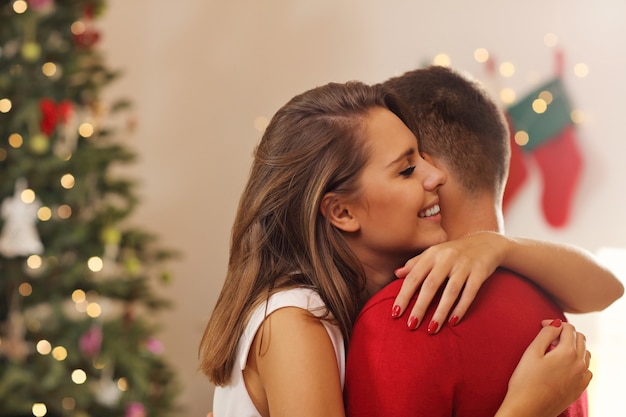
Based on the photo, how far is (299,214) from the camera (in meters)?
1.43

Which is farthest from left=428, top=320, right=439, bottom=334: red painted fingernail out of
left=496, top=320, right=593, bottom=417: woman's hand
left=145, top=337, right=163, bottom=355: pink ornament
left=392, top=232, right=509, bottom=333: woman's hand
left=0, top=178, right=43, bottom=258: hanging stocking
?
left=145, top=337, right=163, bottom=355: pink ornament

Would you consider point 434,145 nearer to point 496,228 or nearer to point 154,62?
point 496,228

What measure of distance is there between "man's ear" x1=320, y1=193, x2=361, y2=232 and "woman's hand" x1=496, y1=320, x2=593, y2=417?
39 centimetres

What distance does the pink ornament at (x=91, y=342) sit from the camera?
11.0ft

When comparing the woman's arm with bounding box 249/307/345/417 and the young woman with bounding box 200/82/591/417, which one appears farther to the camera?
the young woman with bounding box 200/82/591/417

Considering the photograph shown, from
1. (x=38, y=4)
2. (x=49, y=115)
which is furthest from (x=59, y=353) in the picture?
(x=38, y=4)

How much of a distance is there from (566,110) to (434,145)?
2.72 metres

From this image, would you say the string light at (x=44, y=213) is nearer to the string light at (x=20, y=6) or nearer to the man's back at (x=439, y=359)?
the string light at (x=20, y=6)

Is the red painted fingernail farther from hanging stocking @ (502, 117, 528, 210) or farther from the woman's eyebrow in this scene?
hanging stocking @ (502, 117, 528, 210)

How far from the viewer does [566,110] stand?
3982mm

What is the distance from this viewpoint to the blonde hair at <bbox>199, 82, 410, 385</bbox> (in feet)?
4.52

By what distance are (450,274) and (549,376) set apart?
8.0 inches

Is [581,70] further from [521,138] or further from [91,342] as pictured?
[91,342]

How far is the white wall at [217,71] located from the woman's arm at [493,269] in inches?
110
